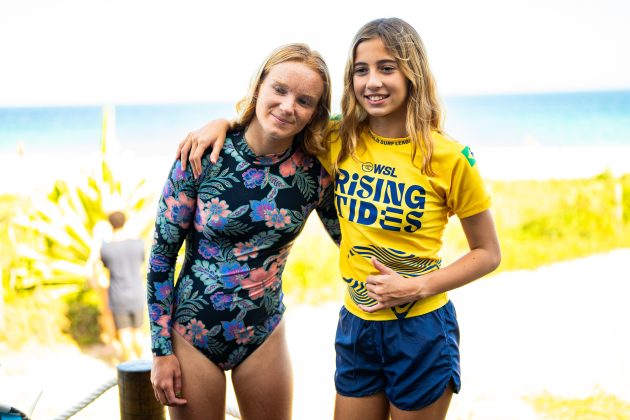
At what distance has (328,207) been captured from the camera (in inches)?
83.1

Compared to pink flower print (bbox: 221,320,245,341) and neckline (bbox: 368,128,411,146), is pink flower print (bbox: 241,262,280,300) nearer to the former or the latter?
pink flower print (bbox: 221,320,245,341)

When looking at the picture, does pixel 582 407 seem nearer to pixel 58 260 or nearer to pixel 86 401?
pixel 86 401

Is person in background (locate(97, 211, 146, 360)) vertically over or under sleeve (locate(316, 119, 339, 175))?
under

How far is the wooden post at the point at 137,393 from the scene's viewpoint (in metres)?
2.30

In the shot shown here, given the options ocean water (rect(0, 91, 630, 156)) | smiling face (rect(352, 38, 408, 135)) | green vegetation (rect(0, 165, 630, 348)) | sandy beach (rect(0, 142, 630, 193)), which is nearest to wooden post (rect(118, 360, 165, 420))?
smiling face (rect(352, 38, 408, 135))

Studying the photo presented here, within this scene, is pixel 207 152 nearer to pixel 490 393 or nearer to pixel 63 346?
pixel 490 393

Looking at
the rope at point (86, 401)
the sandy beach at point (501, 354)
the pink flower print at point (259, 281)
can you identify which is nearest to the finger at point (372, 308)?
the pink flower print at point (259, 281)

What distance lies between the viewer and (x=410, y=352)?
1.93 metres

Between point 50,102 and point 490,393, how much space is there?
45299mm

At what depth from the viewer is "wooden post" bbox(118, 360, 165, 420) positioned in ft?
7.55

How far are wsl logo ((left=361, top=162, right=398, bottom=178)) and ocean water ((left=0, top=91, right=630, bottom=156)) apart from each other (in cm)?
2841

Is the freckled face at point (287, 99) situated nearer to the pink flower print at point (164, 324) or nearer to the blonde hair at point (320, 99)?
the blonde hair at point (320, 99)

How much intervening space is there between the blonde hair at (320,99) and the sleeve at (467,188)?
0.38 m

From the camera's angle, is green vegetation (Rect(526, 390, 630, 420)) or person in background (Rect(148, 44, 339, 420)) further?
green vegetation (Rect(526, 390, 630, 420))
